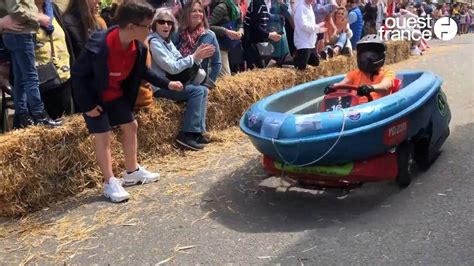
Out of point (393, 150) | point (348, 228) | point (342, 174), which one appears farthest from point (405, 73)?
point (348, 228)

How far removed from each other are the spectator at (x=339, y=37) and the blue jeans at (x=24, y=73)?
21.2 feet

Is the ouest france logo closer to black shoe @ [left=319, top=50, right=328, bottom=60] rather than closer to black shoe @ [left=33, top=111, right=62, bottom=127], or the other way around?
black shoe @ [left=319, top=50, right=328, bottom=60]

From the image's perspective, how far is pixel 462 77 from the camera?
10.9m

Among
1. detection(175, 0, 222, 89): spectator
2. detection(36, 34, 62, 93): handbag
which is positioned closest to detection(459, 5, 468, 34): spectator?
detection(175, 0, 222, 89): spectator

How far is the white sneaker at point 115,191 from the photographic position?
15.6 feet

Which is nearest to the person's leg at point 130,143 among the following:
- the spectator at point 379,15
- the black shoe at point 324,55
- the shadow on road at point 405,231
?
the shadow on road at point 405,231

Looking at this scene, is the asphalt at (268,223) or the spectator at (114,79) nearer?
the asphalt at (268,223)

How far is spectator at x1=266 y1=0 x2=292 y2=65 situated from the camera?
852 cm

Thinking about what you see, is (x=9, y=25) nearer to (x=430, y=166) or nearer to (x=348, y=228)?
(x=348, y=228)

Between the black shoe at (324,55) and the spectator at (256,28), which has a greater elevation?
the spectator at (256,28)

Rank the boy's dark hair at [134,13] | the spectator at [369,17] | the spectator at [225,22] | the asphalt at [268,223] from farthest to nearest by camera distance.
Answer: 1. the spectator at [369,17]
2. the spectator at [225,22]
3. the boy's dark hair at [134,13]
4. the asphalt at [268,223]

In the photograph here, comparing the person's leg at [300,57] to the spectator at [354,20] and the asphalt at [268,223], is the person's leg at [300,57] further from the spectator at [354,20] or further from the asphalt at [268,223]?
the asphalt at [268,223]

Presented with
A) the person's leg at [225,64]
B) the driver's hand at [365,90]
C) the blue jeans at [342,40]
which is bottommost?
the blue jeans at [342,40]

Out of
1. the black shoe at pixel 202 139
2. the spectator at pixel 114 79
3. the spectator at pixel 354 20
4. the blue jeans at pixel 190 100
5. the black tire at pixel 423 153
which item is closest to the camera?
the spectator at pixel 114 79
